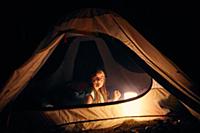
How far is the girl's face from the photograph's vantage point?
12.9ft

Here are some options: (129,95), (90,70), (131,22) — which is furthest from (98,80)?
(131,22)

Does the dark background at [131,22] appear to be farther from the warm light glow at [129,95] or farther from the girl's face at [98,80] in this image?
the girl's face at [98,80]

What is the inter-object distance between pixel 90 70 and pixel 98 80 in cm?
19

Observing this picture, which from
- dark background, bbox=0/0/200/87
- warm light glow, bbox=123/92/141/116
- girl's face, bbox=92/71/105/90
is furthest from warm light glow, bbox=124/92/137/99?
dark background, bbox=0/0/200/87

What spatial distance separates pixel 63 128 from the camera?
3623mm

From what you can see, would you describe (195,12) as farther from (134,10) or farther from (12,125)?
(12,125)

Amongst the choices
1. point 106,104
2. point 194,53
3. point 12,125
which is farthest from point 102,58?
point 194,53

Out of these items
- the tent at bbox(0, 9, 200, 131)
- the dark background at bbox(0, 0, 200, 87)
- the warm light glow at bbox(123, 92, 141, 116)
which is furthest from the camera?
the dark background at bbox(0, 0, 200, 87)

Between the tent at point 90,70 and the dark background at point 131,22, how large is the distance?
2.15m

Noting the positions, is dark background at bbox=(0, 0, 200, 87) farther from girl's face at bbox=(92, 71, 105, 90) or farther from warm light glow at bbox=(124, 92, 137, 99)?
girl's face at bbox=(92, 71, 105, 90)

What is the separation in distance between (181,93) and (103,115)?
1039mm

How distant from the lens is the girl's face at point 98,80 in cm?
392

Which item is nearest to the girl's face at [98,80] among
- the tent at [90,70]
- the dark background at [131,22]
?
the tent at [90,70]

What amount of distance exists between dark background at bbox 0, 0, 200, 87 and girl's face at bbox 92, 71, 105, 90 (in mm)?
2449
